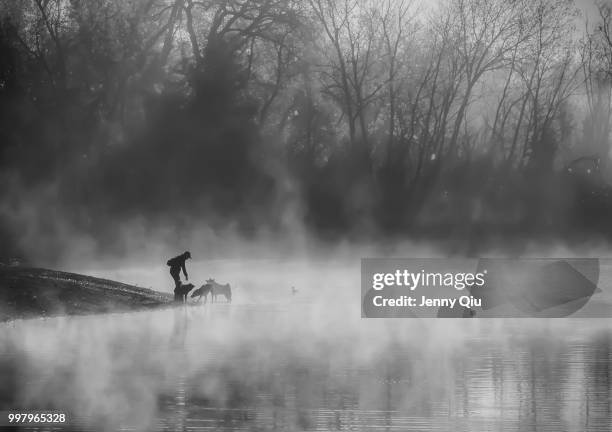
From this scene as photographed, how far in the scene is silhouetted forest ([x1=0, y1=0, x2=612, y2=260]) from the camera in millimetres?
73375

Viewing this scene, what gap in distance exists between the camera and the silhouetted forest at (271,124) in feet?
241

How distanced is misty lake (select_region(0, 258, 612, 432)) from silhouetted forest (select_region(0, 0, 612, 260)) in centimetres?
3344

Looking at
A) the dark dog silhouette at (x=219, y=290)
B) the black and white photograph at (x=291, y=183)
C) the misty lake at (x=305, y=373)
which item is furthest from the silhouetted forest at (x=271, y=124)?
the misty lake at (x=305, y=373)

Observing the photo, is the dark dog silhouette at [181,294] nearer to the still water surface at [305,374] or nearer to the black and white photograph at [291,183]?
the black and white photograph at [291,183]

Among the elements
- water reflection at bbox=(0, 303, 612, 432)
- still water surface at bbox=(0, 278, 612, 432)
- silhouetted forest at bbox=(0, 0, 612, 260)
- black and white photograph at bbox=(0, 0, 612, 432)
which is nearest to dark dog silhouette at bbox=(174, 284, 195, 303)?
black and white photograph at bbox=(0, 0, 612, 432)

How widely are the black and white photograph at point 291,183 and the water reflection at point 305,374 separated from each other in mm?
438

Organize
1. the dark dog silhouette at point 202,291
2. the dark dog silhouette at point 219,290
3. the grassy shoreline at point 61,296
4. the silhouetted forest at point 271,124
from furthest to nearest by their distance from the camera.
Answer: the silhouetted forest at point 271,124
the dark dog silhouette at point 219,290
the dark dog silhouette at point 202,291
the grassy shoreline at point 61,296

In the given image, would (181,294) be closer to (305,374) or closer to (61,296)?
(61,296)

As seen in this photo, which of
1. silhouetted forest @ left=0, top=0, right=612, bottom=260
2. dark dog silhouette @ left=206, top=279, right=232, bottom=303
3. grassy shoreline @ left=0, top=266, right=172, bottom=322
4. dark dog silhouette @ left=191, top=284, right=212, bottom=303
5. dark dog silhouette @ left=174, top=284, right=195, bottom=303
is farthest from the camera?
silhouetted forest @ left=0, top=0, right=612, bottom=260

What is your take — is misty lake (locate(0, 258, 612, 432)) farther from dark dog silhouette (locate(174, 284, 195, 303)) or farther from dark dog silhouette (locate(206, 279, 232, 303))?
dark dog silhouette (locate(206, 279, 232, 303))

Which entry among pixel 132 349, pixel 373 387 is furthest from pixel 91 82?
pixel 373 387

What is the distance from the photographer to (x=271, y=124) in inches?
3241

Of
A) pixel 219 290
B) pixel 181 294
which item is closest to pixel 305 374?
pixel 181 294

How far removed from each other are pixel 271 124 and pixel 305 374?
5706 cm
